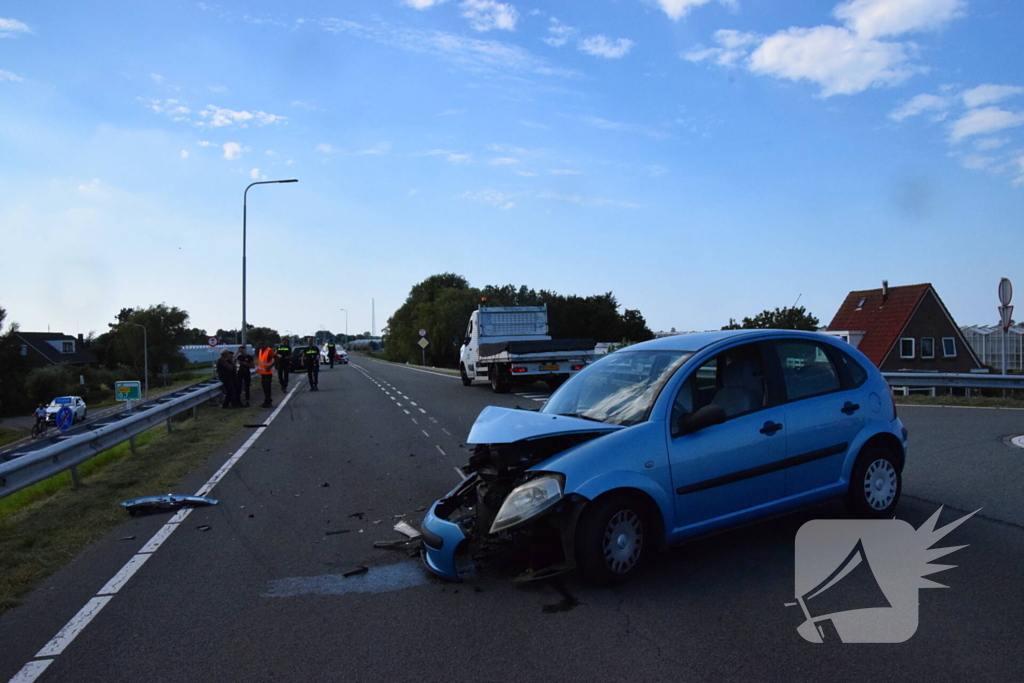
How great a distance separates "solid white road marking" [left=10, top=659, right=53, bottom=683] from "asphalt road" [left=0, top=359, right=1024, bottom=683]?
0.05 metres

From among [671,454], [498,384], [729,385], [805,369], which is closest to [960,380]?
[498,384]

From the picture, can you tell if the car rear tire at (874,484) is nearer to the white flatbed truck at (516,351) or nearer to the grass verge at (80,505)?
the grass verge at (80,505)

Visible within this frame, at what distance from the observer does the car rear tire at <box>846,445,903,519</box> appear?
236 inches

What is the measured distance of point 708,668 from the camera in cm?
371

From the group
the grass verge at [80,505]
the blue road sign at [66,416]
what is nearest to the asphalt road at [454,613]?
the grass verge at [80,505]

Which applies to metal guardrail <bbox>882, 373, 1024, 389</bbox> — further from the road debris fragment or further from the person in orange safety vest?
the person in orange safety vest

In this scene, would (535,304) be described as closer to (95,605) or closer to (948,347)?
(948,347)

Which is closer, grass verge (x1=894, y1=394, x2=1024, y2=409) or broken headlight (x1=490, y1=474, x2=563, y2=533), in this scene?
broken headlight (x1=490, y1=474, x2=563, y2=533)

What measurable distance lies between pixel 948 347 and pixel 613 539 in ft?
169

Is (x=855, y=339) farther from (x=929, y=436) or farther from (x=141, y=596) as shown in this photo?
(x=141, y=596)

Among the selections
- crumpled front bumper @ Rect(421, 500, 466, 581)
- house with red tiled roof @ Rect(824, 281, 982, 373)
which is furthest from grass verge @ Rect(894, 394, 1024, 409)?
house with red tiled roof @ Rect(824, 281, 982, 373)

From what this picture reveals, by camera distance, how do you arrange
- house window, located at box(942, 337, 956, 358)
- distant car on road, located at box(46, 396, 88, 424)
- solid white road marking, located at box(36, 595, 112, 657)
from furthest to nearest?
house window, located at box(942, 337, 956, 358), distant car on road, located at box(46, 396, 88, 424), solid white road marking, located at box(36, 595, 112, 657)

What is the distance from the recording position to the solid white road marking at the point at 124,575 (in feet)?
17.6

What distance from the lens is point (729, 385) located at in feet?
18.7
